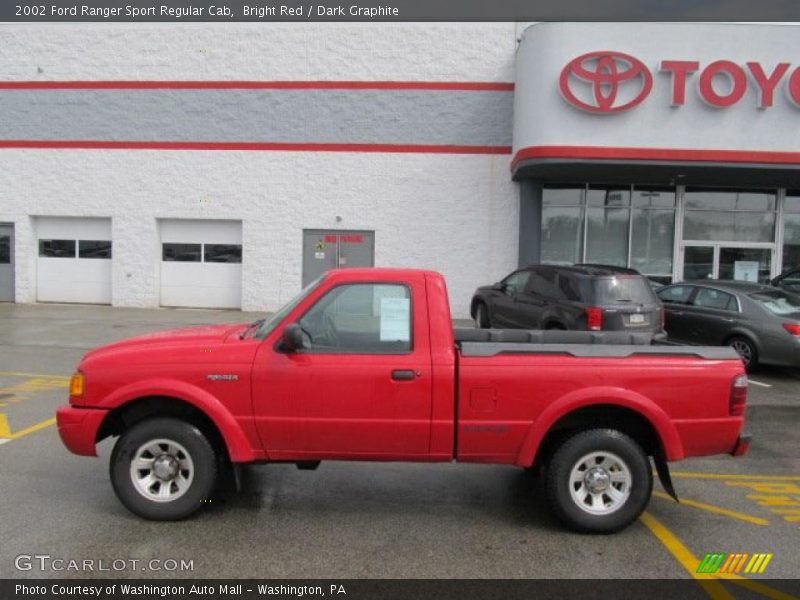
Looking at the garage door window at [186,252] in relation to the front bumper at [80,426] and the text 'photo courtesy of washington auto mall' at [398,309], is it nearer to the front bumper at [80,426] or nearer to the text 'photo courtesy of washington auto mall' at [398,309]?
the text 'photo courtesy of washington auto mall' at [398,309]

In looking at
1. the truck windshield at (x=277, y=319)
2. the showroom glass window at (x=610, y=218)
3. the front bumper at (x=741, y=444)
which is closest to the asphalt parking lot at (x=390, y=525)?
the front bumper at (x=741, y=444)

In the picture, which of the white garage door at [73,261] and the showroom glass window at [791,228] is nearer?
the showroom glass window at [791,228]

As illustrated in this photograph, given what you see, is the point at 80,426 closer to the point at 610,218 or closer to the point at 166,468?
the point at 166,468

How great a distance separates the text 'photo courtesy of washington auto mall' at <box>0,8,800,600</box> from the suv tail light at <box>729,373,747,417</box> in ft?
0.07

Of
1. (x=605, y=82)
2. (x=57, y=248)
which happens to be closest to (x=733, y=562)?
(x=605, y=82)

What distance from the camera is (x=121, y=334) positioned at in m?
13.5

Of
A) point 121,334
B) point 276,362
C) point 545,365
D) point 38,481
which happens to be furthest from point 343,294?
point 121,334

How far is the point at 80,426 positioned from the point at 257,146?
1470cm

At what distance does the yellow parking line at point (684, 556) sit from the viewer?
138 inches

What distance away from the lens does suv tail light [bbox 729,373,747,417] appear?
4164mm

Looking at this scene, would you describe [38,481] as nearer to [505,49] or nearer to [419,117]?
[419,117]

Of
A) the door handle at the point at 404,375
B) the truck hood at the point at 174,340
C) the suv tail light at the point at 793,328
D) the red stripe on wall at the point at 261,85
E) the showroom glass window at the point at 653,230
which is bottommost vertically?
the suv tail light at the point at 793,328

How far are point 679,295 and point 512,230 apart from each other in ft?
20.5

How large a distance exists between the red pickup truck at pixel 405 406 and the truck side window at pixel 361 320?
14 mm
